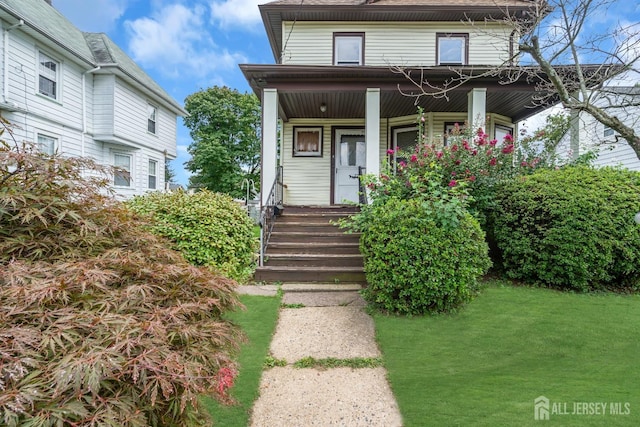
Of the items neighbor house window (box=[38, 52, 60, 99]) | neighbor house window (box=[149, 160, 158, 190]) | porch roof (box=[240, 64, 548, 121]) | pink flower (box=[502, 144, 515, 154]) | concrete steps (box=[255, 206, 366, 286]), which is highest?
neighbor house window (box=[38, 52, 60, 99])

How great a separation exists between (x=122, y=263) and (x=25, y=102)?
35.5 ft

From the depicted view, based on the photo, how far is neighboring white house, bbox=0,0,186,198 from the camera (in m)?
9.08

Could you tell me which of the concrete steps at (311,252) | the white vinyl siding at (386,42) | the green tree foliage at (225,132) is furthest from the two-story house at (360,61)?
the green tree foliage at (225,132)

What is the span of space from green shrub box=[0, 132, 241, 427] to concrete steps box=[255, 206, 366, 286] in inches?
159

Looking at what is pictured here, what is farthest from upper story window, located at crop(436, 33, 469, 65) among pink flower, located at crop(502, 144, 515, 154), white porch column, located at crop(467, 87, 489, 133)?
pink flower, located at crop(502, 144, 515, 154)

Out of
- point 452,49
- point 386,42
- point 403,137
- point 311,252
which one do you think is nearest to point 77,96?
point 386,42

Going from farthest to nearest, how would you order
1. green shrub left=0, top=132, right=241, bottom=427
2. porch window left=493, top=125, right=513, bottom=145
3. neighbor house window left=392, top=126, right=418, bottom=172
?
1. porch window left=493, top=125, right=513, bottom=145
2. neighbor house window left=392, top=126, right=418, bottom=172
3. green shrub left=0, top=132, right=241, bottom=427

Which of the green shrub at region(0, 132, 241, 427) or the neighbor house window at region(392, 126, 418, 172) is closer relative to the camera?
the green shrub at region(0, 132, 241, 427)

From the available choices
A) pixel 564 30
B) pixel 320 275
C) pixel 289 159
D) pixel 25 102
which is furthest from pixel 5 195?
pixel 25 102

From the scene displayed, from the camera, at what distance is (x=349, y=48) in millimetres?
9805

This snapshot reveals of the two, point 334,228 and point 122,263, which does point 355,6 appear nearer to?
point 334,228

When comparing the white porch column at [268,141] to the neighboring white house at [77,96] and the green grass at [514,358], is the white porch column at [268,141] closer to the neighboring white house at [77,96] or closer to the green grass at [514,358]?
the green grass at [514,358]

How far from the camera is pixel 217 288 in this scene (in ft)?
6.38

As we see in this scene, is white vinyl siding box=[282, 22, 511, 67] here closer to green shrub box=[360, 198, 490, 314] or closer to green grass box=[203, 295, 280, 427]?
green shrub box=[360, 198, 490, 314]
